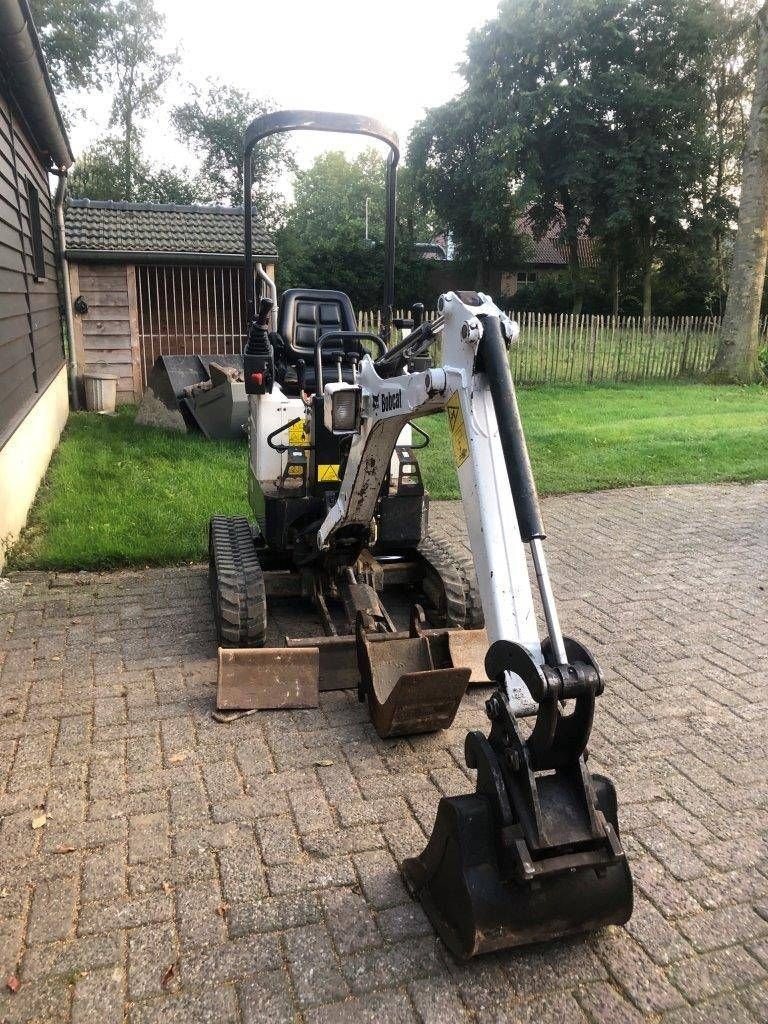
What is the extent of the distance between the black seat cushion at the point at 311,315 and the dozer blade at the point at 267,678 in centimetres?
237

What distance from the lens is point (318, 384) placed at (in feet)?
15.1

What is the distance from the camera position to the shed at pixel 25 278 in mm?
6559

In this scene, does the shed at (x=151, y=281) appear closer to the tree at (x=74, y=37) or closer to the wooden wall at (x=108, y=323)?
the wooden wall at (x=108, y=323)

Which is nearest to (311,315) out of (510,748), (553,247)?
(510,748)

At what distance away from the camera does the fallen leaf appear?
2.34m

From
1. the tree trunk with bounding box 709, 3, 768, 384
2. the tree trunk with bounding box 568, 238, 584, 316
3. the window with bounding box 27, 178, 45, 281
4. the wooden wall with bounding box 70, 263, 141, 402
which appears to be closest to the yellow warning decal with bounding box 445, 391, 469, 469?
the window with bounding box 27, 178, 45, 281

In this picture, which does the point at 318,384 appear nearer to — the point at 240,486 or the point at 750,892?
the point at 750,892

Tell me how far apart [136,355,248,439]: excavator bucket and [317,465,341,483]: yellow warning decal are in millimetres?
5516

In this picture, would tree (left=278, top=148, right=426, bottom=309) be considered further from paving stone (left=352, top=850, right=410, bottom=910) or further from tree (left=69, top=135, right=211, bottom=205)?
paving stone (left=352, top=850, right=410, bottom=910)

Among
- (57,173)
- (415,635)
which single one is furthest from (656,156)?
(415,635)

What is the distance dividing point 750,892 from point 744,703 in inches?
58.2

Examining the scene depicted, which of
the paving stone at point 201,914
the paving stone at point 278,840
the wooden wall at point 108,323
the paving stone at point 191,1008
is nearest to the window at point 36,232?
the wooden wall at point 108,323

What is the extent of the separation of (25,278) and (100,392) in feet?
14.7

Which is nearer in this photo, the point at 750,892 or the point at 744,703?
the point at 750,892
